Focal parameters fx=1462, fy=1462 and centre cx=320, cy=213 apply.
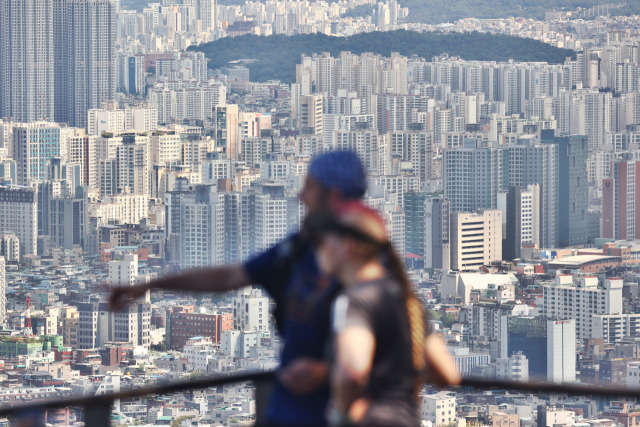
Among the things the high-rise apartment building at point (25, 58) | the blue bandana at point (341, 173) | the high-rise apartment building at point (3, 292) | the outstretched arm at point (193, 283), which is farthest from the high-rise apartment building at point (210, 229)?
the blue bandana at point (341, 173)

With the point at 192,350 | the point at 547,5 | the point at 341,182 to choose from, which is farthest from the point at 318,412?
the point at 547,5

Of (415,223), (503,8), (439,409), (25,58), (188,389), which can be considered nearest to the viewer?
(188,389)

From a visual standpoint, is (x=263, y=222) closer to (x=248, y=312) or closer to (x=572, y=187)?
(x=248, y=312)

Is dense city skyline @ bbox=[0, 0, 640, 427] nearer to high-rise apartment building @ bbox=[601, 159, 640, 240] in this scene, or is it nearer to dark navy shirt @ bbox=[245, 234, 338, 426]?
high-rise apartment building @ bbox=[601, 159, 640, 240]

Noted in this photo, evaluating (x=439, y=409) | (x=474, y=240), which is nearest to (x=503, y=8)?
(x=474, y=240)

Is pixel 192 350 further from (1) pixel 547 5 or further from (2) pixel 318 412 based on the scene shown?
(1) pixel 547 5

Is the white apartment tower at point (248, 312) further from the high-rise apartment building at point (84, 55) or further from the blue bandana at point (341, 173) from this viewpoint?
the high-rise apartment building at point (84, 55)
